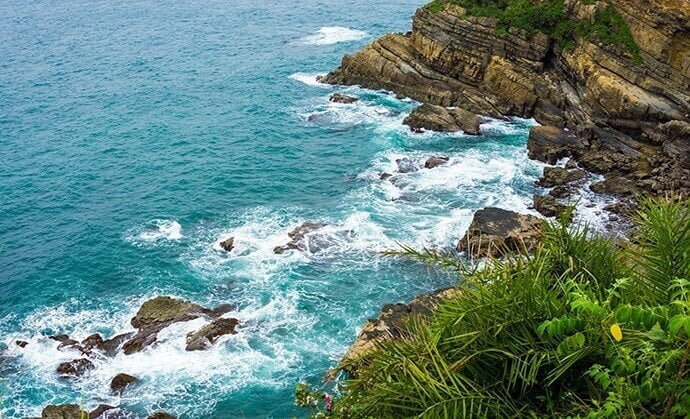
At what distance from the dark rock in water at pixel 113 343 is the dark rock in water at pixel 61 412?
374 centimetres

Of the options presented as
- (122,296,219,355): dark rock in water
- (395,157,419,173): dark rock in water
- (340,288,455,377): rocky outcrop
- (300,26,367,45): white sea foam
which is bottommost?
(122,296,219,355): dark rock in water

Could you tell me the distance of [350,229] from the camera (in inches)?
1409

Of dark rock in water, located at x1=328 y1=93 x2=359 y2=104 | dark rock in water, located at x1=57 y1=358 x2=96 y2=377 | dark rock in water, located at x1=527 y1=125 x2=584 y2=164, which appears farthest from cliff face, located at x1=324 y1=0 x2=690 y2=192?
dark rock in water, located at x1=57 y1=358 x2=96 y2=377

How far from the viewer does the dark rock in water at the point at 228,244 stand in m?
34.7

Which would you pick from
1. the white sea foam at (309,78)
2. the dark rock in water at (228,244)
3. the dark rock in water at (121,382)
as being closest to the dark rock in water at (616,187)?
the dark rock in water at (228,244)

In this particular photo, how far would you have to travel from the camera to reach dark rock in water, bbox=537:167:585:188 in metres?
38.3

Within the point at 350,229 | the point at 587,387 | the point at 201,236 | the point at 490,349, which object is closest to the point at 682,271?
the point at 587,387

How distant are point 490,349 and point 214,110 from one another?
53.6 m

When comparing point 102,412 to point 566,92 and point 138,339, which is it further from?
point 566,92

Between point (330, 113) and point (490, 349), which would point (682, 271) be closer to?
point (490, 349)

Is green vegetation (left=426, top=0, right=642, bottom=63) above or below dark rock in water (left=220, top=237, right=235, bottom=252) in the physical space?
above

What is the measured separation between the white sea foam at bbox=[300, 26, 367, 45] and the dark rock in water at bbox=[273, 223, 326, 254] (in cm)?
4561

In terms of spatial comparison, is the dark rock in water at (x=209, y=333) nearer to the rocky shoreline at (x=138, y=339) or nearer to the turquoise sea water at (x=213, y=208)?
the rocky shoreline at (x=138, y=339)

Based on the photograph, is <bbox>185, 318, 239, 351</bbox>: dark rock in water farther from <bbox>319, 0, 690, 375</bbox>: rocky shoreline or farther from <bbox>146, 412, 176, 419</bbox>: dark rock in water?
<bbox>319, 0, 690, 375</bbox>: rocky shoreline
